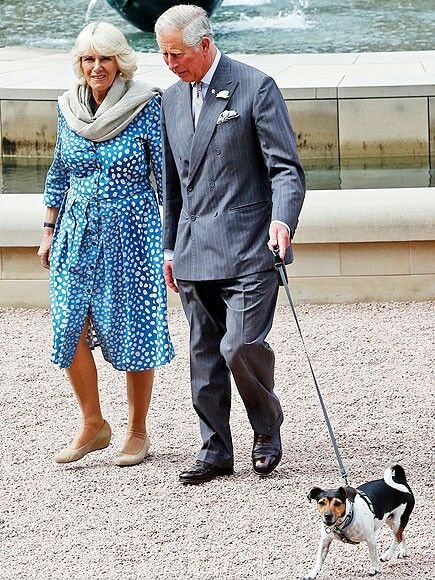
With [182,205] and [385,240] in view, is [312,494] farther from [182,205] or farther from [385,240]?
[385,240]

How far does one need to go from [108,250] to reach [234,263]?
1.92 feet

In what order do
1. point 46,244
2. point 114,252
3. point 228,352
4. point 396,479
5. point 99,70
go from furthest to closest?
point 46,244 < point 114,252 < point 99,70 < point 228,352 < point 396,479

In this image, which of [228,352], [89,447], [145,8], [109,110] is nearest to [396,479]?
[228,352]

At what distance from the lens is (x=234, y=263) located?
5004mm

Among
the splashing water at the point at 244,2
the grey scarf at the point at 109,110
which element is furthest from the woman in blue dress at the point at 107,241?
the splashing water at the point at 244,2

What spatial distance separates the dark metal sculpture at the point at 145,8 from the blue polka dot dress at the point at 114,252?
8.16 metres

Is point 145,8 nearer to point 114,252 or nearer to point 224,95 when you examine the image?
point 114,252

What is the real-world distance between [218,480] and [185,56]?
1.53m

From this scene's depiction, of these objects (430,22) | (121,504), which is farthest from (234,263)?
(430,22)

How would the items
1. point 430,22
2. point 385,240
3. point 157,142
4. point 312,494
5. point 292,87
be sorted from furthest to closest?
point 430,22, point 292,87, point 385,240, point 157,142, point 312,494

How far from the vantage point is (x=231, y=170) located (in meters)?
4.97

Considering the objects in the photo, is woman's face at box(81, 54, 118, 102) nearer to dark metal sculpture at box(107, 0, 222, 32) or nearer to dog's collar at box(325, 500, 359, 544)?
dog's collar at box(325, 500, 359, 544)

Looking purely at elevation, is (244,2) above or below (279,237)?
below

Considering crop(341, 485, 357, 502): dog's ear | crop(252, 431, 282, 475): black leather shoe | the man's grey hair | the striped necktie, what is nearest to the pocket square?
the striped necktie
